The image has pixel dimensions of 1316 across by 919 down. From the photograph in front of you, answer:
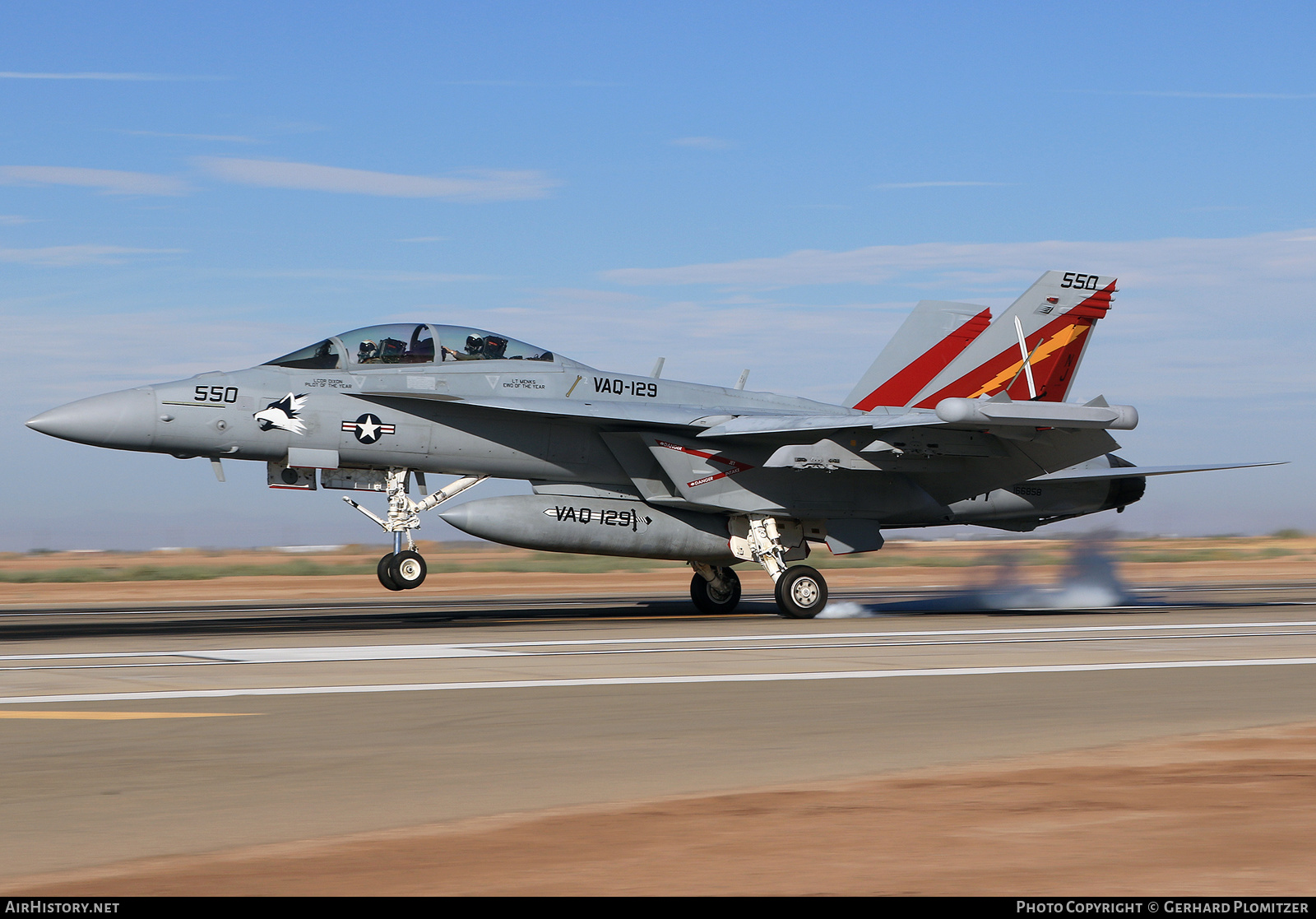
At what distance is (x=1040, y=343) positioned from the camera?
71.8 feet

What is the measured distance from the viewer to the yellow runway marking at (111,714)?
28.5 feet

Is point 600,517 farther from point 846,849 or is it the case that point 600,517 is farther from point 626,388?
point 846,849

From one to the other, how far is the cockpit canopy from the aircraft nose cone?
6.27 ft

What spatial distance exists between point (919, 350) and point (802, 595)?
21.8 feet

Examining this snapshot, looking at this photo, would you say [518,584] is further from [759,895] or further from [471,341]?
[759,895]

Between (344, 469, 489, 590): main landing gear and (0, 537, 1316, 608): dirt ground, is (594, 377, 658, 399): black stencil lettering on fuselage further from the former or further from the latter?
(0, 537, 1316, 608): dirt ground

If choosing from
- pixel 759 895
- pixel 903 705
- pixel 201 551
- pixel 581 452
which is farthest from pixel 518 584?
pixel 201 551

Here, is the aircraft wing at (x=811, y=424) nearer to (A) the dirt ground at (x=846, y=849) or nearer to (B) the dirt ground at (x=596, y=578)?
(B) the dirt ground at (x=596, y=578)

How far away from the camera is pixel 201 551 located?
8525 centimetres

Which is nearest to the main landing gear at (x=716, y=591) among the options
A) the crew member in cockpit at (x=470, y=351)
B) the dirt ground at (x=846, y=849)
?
the crew member in cockpit at (x=470, y=351)

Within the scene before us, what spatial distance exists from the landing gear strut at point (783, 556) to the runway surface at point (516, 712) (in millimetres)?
2268

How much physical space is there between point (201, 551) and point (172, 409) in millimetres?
72374

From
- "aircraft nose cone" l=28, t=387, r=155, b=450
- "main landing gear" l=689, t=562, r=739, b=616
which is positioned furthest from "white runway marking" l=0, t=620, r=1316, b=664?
"main landing gear" l=689, t=562, r=739, b=616
